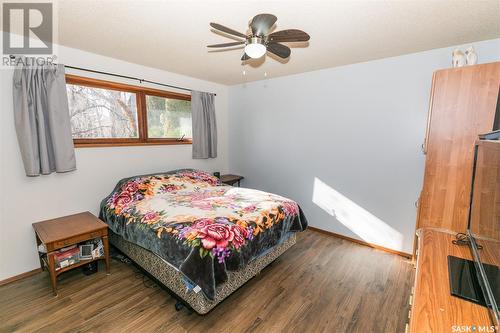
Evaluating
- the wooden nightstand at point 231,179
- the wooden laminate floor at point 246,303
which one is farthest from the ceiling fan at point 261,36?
the wooden nightstand at point 231,179

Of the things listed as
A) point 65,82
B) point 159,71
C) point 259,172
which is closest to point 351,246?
point 259,172

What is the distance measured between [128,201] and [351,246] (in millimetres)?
2962

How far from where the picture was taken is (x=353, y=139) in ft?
10.2

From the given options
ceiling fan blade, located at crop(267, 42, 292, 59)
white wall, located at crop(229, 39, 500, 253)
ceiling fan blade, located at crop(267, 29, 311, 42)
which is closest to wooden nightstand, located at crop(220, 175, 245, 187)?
white wall, located at crop(229, 39, 500, 253)

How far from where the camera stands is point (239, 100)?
14.6 feet

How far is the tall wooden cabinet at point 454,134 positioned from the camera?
1.71 meters

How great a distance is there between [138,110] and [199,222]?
2124 millimetres

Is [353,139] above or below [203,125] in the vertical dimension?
below

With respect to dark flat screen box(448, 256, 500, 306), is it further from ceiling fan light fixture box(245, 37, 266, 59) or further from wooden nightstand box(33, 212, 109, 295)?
wooden nightstand box(33, 212, 109, 295)

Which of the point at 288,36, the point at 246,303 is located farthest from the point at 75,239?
the point at 288,36

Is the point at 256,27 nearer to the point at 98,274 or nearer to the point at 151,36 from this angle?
the point at 151,36
